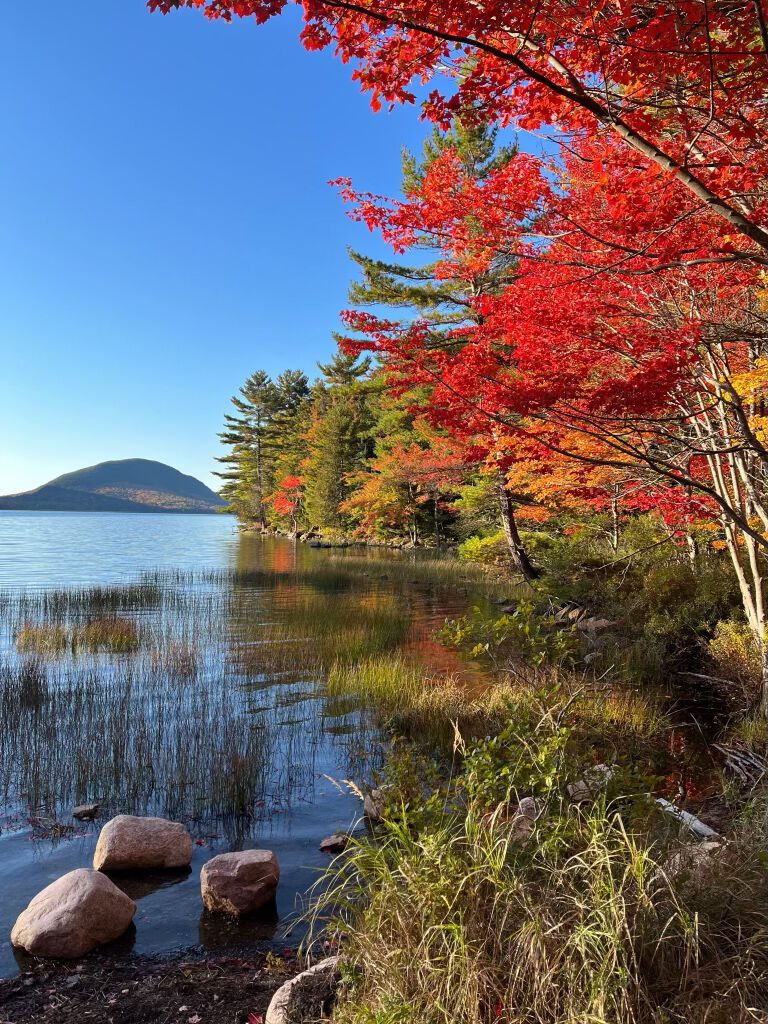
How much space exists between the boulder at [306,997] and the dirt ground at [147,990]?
0.63 feet

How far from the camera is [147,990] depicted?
3.05 metres

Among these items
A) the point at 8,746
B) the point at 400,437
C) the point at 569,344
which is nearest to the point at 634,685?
the point at 569,344

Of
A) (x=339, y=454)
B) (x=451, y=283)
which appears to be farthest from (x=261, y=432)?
(x=451, y=283)

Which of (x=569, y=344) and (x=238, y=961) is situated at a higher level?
(x=569, y=344)

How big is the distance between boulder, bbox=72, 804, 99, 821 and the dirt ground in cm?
176

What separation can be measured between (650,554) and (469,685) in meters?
6.15

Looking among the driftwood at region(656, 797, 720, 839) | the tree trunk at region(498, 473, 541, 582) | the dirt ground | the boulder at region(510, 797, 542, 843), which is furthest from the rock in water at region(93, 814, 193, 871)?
the tree trunk at region(498, 473, 541, 582)

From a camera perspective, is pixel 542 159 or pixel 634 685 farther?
pixel 634 685

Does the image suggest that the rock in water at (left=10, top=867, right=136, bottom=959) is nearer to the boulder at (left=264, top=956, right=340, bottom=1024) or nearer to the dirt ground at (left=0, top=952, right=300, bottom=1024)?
the dirt ground at (left=0, top=952, right=300, bottom=1024)

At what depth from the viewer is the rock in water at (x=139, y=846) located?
427 centimetres

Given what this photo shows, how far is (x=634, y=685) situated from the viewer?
822cm

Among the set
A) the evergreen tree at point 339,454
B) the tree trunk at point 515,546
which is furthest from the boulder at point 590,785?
the evergreen tree at point 339,454

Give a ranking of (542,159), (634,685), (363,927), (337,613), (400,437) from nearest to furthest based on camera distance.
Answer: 1. (363,927)
2. (542,159)
3. (634,685)
4. (337,613)
5. (400,437)

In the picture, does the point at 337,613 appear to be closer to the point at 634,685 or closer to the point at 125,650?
the point at 125,650
